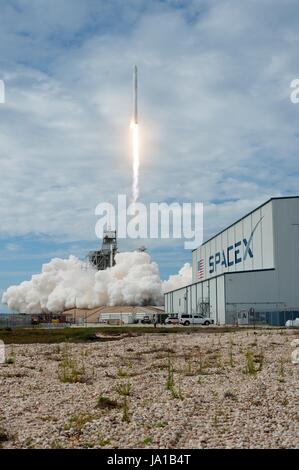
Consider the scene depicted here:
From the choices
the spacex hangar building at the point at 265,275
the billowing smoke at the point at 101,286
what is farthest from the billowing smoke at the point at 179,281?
the spacex hangar building at the point at 265,275

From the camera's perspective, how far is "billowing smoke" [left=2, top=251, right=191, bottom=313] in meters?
111

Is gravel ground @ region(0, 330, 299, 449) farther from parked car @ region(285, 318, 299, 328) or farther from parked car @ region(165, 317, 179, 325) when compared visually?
parked car @ region(165, 317, 179, 325)

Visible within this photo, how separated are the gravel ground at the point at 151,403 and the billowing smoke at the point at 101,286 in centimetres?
8352

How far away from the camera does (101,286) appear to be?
374ft

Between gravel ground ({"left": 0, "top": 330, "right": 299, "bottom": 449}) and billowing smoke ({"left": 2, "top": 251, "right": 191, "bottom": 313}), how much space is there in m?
83.5

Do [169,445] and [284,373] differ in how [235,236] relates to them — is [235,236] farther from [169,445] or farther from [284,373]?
[169,445]

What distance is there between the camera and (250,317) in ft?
204

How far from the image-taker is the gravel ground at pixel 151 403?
12.1 meters

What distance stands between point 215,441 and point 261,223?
56.8m

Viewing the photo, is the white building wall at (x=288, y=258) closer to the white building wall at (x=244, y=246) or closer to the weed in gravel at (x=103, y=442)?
the white building wall at (x=244, y=246)

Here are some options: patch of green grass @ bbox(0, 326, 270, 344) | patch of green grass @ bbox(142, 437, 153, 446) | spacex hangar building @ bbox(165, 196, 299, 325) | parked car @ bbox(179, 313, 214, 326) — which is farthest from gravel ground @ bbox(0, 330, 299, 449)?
parked car @ bbox(179, 313, 214, 326)

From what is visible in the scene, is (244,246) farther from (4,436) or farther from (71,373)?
(4,436)

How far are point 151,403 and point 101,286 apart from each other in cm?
9898

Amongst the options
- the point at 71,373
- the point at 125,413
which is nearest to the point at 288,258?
the point at 71,373
